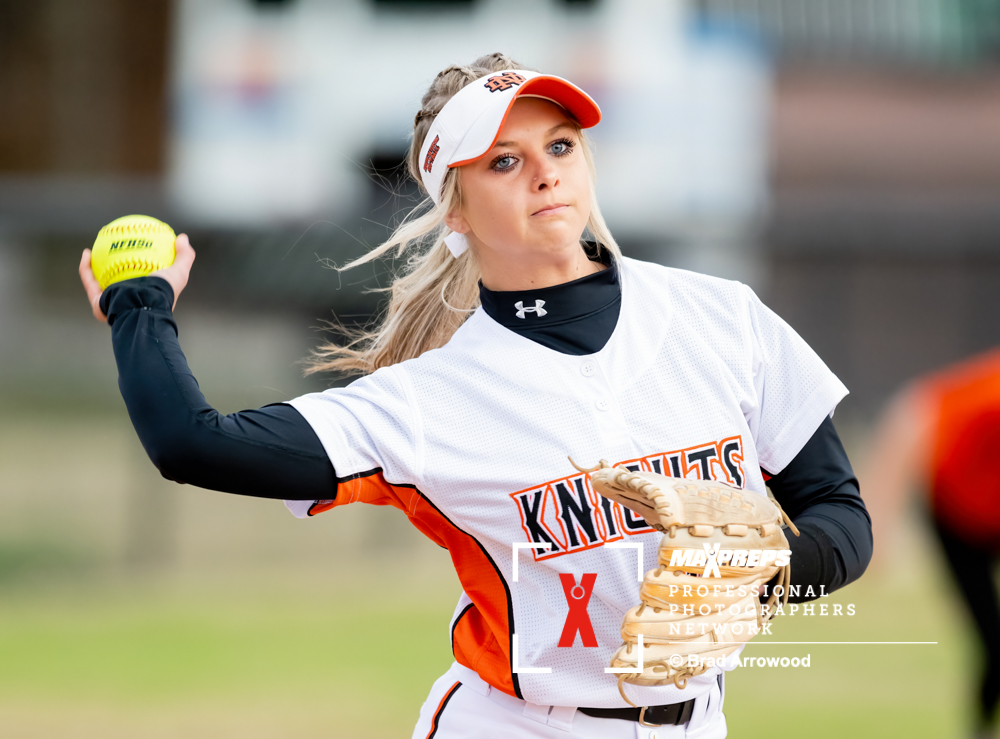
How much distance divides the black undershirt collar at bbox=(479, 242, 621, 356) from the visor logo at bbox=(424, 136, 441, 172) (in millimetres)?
245

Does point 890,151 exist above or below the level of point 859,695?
above

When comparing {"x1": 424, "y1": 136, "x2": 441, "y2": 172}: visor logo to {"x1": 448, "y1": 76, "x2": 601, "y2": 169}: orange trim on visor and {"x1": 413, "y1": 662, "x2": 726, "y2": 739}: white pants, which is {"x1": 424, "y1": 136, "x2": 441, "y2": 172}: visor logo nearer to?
{"x1": 448, "y1": 76, "x2": 601, "y2": 169}: orange trim on visor

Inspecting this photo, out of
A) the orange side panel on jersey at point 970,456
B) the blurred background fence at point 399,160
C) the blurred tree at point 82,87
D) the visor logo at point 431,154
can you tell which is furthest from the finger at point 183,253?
the blurred tree at point 82,87

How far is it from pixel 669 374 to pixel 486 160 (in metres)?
0.44

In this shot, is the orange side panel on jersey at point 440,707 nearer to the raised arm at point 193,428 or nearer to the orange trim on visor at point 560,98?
the raised arm at point 193,428

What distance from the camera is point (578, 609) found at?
1.66 metres

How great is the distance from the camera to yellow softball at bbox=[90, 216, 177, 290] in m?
1.73

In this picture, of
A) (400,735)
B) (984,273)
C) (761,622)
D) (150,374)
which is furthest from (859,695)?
(984,273)

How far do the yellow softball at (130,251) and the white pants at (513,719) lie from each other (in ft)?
2.71

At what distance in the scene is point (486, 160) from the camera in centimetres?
174

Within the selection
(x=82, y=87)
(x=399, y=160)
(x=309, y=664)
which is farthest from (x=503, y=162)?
(x=82, y=87)

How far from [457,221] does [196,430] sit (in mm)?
575

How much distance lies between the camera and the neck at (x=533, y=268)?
178 centimetres

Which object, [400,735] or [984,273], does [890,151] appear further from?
[400,735]
